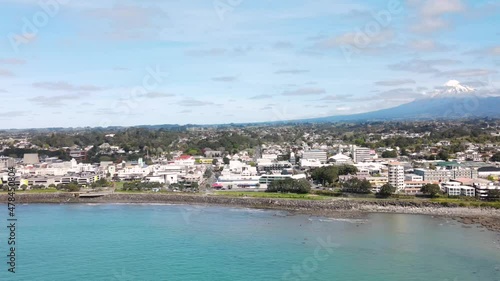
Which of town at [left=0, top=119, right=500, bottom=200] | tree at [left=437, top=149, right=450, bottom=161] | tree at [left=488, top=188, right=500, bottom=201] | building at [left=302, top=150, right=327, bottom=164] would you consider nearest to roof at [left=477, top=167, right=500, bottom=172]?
town at [left=0, top=119, right=500, bottom=200]

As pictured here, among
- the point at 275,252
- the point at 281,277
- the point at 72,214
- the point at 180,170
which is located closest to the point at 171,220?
the point at 72,214

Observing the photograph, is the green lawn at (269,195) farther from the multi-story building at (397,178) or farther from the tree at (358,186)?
the multi-story building at (397,178)

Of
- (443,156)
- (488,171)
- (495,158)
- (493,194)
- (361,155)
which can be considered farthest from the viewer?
(361,155)

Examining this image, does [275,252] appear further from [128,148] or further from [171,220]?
[128,148]

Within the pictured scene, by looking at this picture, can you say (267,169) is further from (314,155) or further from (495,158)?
(495,158)

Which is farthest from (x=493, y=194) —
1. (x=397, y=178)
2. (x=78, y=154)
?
(x=78, y=154)

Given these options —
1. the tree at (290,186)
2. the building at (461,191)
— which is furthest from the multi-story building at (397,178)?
the tree at (290,186)

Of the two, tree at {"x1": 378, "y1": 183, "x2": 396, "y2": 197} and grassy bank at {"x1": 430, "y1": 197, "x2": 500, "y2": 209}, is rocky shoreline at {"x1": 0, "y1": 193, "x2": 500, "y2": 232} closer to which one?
grassy bank at {"x1": 430, "y1": 197, "x2": 500, "y2": 209}
